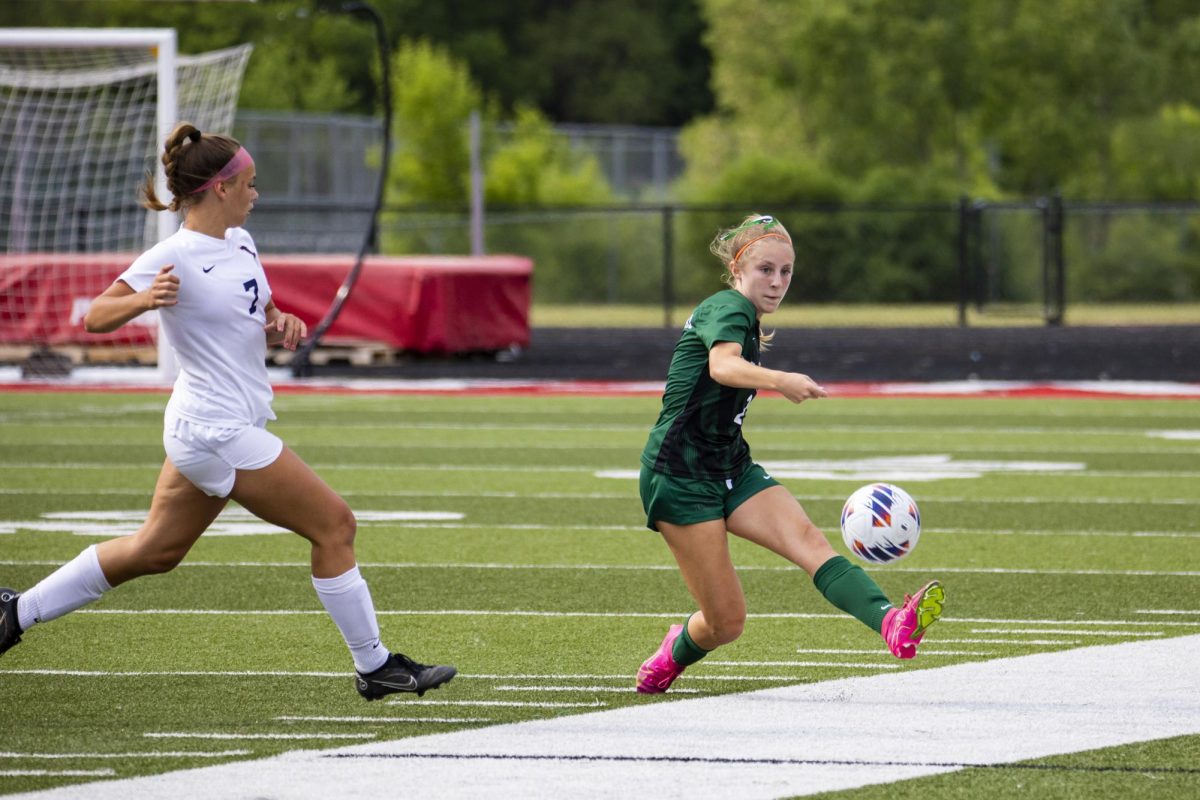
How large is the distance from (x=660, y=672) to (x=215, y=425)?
1.62 meters

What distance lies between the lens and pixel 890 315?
3631 centimetres

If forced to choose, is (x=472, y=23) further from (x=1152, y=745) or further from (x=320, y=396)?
(x=1152, y=745)

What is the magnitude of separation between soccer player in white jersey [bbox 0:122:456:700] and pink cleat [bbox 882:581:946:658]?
1.42 m

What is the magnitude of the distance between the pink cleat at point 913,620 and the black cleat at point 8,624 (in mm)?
2718

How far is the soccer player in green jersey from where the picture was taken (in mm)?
5941

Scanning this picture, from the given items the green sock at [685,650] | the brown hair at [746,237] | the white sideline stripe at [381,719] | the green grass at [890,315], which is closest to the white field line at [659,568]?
the green sock at [685,650]

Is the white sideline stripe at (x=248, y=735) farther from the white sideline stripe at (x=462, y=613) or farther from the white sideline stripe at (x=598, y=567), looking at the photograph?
the white sideline stripe at (x=598, y=567)

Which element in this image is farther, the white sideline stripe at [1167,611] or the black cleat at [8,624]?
the white sideline stripe at [1167,611]

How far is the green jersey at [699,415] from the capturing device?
6.02 metres

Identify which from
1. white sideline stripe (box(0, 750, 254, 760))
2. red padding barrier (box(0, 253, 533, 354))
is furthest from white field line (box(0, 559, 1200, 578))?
red padding barrier (box(0, 253, 533, 354))

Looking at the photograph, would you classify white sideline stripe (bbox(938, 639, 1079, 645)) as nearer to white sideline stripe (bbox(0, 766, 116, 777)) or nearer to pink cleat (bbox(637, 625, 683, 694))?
pink cleat (bbox(637, 625, 683, 694))

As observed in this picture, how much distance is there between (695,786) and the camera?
499 cm

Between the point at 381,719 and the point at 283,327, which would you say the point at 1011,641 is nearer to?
the point at 381,719

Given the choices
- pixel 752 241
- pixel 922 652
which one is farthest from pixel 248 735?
pixel 922 652
